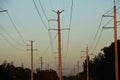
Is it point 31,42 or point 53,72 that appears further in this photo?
point 53,72

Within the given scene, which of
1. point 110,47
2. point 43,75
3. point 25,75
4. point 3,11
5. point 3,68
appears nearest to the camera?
point 3,11

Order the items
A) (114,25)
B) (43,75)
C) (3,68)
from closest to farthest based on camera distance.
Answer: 1. (114,25)
2. (3,68)
3. (43,75)

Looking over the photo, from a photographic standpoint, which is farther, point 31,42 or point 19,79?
point 19,79

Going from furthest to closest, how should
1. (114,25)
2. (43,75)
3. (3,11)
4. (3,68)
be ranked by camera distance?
(43,75)
(3,68)
(114,25)
(3,11)

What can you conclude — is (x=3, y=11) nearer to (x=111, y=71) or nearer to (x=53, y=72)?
(x=111, y=71)

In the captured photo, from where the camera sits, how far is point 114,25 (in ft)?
127

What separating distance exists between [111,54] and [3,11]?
52977mm

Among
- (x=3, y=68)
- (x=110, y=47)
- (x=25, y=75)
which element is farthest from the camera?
(x=25, y=75)

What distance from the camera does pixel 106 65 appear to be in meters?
80.4

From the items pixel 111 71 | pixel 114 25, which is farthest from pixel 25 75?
pixel 114 25

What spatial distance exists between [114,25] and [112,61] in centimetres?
4028

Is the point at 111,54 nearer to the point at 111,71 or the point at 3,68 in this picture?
the point at 111,71

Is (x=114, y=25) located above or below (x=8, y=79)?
above

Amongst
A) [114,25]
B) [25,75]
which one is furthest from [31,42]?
[114,25]
